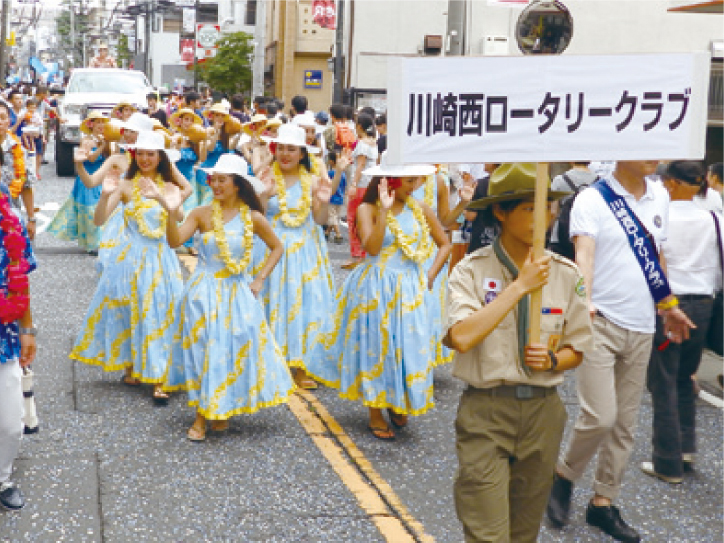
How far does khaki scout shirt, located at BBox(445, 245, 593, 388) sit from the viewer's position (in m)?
4.02

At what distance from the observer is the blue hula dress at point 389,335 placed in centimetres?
675

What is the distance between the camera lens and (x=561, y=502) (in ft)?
18.0

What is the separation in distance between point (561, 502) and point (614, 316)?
38.5 inches

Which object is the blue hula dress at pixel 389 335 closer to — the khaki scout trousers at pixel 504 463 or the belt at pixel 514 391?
the khaki scout trousers at pixel 504 463

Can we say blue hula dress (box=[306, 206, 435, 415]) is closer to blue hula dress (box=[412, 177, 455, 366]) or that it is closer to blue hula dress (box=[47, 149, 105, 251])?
blue hula dress (box=[412, 177, 455, 366])

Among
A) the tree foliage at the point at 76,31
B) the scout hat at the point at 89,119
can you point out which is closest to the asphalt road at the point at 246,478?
the scout hat at the point at 89,119

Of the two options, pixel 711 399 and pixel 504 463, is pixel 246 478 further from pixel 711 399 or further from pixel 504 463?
pixel 711 399

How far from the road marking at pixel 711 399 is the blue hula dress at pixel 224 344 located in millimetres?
3287

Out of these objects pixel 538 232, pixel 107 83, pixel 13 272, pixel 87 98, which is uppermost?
pixel 107 83

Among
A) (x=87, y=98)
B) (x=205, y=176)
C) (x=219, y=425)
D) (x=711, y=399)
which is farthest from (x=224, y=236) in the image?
(x=87, y=98)

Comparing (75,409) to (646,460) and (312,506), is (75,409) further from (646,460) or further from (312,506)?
(646,460)

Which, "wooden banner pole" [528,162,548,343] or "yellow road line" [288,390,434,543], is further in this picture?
"yellow road line" [288,390,434,543]

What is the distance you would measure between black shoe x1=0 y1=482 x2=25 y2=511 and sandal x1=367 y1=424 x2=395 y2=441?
2.26 meters

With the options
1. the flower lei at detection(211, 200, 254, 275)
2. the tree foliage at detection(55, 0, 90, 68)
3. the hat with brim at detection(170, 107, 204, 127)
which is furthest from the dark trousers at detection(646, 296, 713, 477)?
the tree foliage at detection(55, 0, 90, 68)
